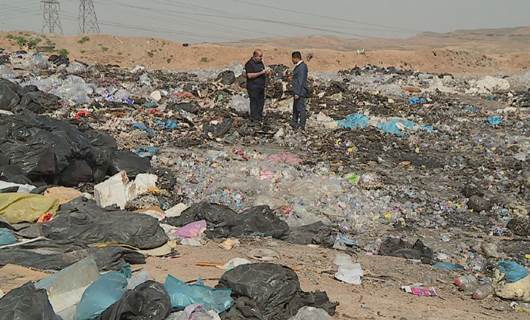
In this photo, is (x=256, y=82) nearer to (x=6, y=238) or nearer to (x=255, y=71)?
(x=255, y=71)

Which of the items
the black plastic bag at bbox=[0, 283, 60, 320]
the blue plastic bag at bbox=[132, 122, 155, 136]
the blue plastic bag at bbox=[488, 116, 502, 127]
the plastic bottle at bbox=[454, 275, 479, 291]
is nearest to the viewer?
the black plastic bag at bbox=[0, 283, 60, 320]

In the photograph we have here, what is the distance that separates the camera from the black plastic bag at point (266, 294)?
346 cm

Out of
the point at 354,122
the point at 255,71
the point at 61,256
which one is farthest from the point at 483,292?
the point at 354,122

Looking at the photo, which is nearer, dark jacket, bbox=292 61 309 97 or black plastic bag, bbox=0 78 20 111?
black plastic bag, bbox=0 78 20 111

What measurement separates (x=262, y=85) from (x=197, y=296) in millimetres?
7480

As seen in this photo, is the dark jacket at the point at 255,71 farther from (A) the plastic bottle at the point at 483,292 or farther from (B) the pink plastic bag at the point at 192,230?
(A) the plastic bottle at the point at 483,292

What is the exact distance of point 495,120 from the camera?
12656mm

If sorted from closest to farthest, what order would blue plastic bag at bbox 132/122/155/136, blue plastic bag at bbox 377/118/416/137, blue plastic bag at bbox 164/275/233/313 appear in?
blue plastic bag at bbox 164/275/233/313 < blue plastic bag at bbox 132/122/155/136 < blue plastic bag at bbox 377/118/416/137

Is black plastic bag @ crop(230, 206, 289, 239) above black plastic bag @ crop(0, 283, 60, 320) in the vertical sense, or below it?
below

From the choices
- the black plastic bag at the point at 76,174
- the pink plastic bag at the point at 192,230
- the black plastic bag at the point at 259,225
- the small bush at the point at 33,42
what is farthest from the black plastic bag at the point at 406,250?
the small bush at the point at 33,42

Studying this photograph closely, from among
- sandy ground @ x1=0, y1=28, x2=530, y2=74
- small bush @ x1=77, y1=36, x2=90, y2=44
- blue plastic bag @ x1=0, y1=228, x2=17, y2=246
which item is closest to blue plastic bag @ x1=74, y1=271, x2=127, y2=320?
blue plastic bag @ x1=0, y1=228, x2=17, y2=246

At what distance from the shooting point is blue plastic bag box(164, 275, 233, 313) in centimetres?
335

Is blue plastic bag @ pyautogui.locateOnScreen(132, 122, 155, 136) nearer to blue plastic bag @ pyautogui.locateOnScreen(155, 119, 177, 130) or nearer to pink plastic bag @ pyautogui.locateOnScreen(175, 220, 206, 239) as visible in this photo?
blue plastic bag @ pyautogui.locateOnScreen(155, 119, 177, 130)

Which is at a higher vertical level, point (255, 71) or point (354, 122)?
point (255, 71)
